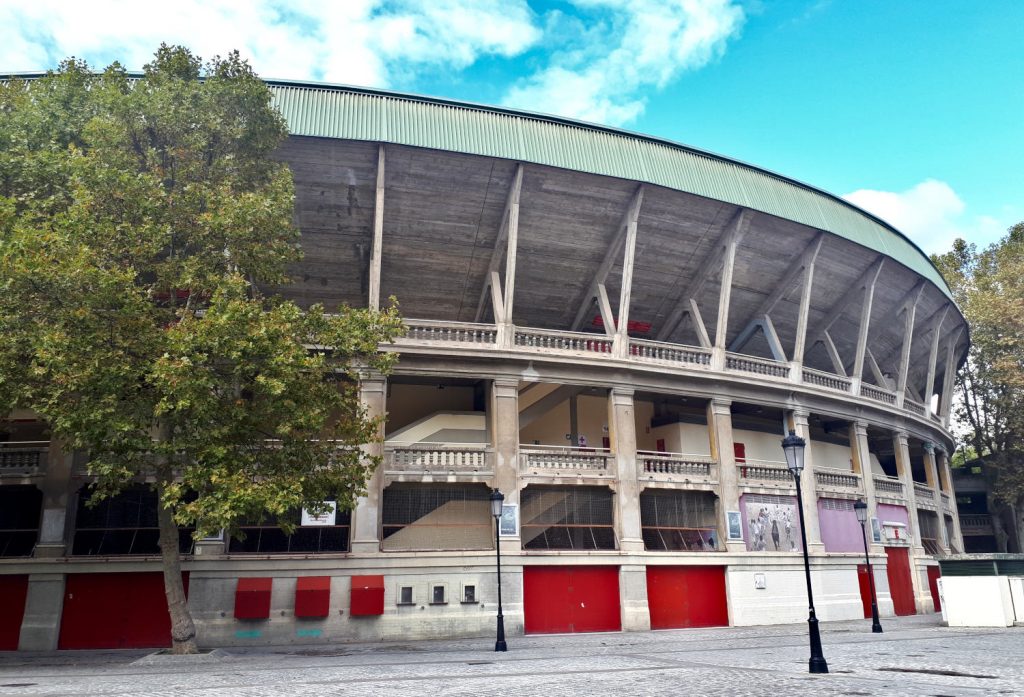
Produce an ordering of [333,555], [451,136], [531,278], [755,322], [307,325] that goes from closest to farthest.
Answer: [307,325] → [333,555] → [451,136] → [531,278] → [755,322]

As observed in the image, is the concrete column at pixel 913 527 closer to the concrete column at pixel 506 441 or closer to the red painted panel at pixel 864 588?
the red painted panel at pixel 864 588

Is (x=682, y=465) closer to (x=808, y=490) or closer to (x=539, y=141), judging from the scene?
(x=808, y=490)

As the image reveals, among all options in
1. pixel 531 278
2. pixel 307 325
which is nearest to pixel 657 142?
pixel 531 278

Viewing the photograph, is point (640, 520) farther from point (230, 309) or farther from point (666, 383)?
point (230, 309)

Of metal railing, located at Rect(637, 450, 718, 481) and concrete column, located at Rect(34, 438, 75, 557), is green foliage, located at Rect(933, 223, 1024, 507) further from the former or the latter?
concrete column, located at Rect(34, 438, 75, 557)

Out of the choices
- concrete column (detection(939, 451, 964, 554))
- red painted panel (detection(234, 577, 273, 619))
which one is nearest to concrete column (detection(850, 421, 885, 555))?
concrete column (detection(939, 451, 964, 554))

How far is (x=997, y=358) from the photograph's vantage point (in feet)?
142

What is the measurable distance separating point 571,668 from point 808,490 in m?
19.2

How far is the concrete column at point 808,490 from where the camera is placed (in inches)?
1169

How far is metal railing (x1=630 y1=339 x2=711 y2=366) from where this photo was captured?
1134 inches

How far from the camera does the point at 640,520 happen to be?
1053 inches

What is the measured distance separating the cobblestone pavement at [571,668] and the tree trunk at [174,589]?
0.70 metres

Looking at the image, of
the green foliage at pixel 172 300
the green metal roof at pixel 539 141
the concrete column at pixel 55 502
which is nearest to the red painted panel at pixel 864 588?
the green metal roof at pixel 539 141

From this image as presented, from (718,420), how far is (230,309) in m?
19.6
